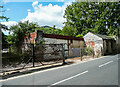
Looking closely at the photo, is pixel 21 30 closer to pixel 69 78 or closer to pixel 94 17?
pixel 69 78

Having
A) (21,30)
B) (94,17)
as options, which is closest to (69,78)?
(21,30)

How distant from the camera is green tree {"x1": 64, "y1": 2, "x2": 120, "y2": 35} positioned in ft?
119

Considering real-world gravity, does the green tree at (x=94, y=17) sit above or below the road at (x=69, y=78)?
above

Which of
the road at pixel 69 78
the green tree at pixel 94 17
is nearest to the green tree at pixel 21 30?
the road at pixel 69 78

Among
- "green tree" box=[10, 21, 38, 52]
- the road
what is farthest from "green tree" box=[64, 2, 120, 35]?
the road

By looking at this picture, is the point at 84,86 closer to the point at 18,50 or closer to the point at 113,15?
the point at 18,50

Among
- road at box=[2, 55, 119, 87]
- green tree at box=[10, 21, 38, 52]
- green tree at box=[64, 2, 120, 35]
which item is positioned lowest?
road at box=[2, 55, 119, 87]

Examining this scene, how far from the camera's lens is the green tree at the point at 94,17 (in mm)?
36250

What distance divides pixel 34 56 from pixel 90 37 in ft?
56.1

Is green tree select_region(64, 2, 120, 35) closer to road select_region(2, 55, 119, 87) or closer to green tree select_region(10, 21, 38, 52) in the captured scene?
green tree select_region(10, 21, 38, 52)

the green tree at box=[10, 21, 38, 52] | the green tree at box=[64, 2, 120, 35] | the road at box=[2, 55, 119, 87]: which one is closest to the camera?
the road at box=[2, 55, 119, 87]

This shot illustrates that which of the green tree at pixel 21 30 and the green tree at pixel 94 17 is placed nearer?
the green tree at pixel 21 30

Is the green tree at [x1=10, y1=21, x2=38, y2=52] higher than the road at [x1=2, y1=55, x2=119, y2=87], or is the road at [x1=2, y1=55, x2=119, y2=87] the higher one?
the green tree at [x1=10, y1=21, x2=38, y2=52]

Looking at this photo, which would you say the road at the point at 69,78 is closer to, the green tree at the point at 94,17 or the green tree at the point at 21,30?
the green tree at the point at 21,30
